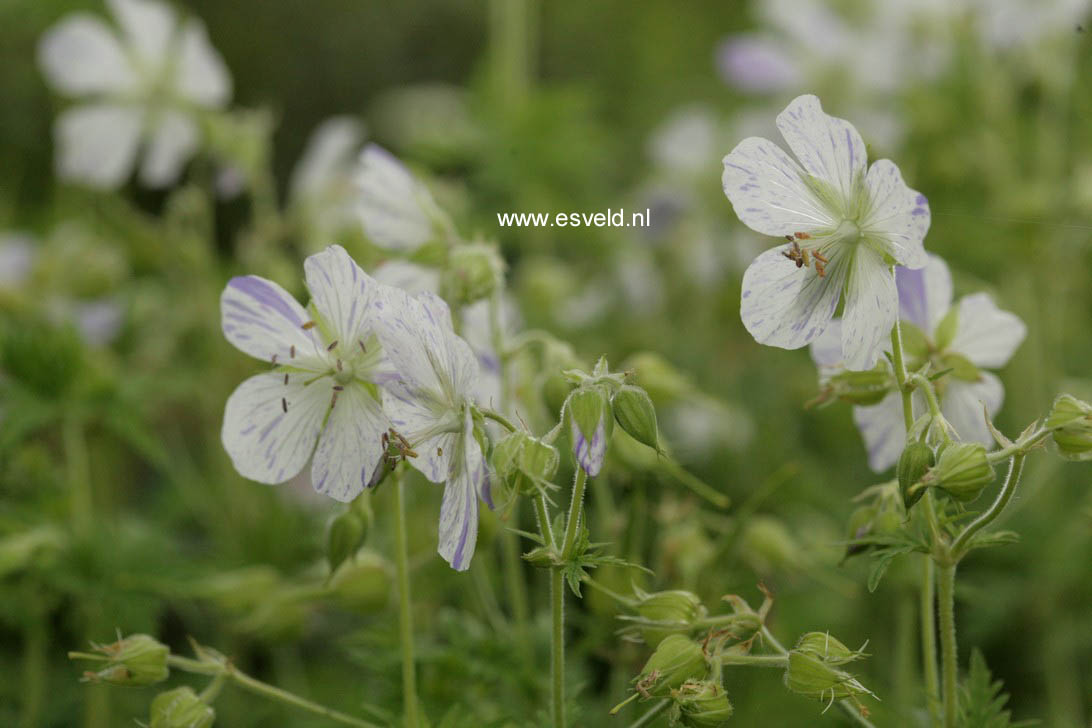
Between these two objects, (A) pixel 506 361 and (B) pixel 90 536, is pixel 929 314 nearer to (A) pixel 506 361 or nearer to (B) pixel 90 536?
(A) pixel 506 361

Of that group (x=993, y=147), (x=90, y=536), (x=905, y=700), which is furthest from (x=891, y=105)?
(x=90, y=536)

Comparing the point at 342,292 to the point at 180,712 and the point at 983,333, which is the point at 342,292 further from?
the point at 983,333

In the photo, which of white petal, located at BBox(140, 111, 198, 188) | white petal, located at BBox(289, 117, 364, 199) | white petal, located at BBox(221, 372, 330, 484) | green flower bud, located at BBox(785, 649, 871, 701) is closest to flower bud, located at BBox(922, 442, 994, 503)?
green flower bud, located at BBox(785, 649, 871, 701)

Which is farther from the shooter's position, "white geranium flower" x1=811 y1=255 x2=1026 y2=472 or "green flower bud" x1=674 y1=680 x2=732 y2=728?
"white geranium flower" x1=811 y1=255 x2=1026 y2=472

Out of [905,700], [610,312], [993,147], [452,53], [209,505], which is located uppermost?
[452,53]

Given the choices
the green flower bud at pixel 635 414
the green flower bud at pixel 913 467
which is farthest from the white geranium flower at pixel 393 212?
the green flower bud at pixel 913 467

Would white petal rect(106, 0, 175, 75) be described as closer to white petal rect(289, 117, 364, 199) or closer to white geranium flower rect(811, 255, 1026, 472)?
white petal rect(289, 117, 364, 199)

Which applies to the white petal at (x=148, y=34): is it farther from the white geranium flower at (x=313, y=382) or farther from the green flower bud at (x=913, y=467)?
the green flower bud at (x=913, y=467)
